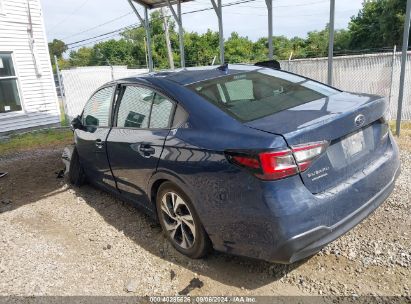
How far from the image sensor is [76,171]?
16.7 ft

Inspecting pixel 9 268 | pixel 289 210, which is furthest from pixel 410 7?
pixel 9 268

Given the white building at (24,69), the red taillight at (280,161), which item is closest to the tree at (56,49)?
the white building at (24,69)

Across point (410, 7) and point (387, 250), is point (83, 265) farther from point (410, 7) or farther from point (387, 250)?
point (410, 7)

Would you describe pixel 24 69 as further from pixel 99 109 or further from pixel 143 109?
pixel 143 109

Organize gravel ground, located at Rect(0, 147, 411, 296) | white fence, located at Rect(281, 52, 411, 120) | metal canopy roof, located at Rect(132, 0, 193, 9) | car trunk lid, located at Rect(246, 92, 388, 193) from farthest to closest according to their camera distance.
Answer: white fence, located at Rect(281, 52, 411, 120), metal canopy roof, located at Rect(132, 0, 193, 9), gravel ground, located at Rect(0, 147, 411, 296), car trunk lid, located at Rect(246, 92, 388, 193)

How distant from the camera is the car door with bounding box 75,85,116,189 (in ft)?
13.3

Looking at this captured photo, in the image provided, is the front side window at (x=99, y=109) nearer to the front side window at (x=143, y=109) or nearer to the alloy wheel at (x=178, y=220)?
the front side window at (x=143, y=109)

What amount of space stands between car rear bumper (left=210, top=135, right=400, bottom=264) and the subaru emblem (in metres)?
0.35

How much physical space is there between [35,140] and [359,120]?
32.0 ft

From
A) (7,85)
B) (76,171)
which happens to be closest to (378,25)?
(7,85)

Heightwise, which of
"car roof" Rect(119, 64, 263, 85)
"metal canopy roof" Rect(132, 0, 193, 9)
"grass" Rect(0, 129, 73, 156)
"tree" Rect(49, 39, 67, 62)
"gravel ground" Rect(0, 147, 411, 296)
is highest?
"tree" Rect(49, 39, 67, 62)

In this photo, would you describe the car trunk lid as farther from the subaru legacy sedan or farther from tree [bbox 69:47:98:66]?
tree [bbox 69:47:98:66]

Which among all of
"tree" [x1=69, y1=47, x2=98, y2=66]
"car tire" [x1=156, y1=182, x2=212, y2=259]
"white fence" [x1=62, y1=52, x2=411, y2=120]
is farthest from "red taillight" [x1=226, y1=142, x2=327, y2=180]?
"tree" [x1=69, y1=47, x2=98, y2=66]

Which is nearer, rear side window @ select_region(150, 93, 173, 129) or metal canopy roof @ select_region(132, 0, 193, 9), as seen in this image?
rear side window @ select_region(150, 93, 173, 129)
